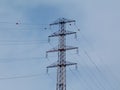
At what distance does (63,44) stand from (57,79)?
228 inches

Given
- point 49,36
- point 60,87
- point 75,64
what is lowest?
point 60,87

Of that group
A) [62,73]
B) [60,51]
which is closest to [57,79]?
[62,73]

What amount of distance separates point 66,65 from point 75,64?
61.6 inches

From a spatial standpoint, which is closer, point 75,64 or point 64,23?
point 75,64

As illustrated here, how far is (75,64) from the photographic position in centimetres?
5156

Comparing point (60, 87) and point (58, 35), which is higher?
point (58, 35)

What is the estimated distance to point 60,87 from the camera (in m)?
51.4

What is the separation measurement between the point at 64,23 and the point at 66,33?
6.64 ft

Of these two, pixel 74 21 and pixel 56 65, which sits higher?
pixel 74 21

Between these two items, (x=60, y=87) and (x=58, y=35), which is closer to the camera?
(x=60, y=87)

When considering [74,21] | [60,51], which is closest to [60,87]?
[60,51]

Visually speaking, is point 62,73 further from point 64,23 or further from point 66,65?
point 64,23

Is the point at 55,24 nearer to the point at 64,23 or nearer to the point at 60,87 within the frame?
the point at 64,23

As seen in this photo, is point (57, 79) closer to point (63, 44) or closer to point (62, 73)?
point (62, 73)
